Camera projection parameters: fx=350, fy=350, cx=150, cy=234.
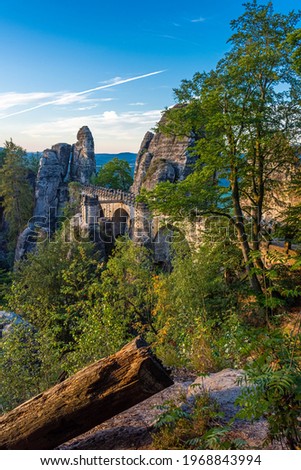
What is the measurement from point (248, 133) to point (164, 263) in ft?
54.6

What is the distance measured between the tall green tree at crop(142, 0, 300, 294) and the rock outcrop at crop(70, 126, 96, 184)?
123 feet

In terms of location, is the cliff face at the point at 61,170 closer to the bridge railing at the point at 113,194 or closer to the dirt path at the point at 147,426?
the bridge railing at the point at 113,194

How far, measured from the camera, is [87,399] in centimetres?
445

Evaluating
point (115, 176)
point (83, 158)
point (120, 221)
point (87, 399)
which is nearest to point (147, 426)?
point (87, 399)

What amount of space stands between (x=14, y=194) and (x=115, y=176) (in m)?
14.7

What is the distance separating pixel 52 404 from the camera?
463 centimetres

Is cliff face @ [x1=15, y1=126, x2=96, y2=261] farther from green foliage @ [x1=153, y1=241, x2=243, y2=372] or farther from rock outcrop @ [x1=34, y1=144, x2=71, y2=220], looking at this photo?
green foliage @ [x1=153, y1=241, x2=243, y2=372]

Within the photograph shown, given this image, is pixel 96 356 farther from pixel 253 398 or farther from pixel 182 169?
pixel 182 169

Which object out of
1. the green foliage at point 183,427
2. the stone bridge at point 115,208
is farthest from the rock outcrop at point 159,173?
the green foliage at point 183,427

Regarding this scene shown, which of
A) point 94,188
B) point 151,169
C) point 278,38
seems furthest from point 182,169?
point 278,38

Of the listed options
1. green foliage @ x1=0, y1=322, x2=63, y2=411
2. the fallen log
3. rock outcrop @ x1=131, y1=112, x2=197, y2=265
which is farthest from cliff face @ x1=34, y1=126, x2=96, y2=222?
the fallen log

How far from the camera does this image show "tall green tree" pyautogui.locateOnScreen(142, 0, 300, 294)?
40.1ft

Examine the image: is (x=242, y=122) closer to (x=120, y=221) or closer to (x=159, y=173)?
(x=159, y=173)

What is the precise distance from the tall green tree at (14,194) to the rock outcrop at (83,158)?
9.19 m
